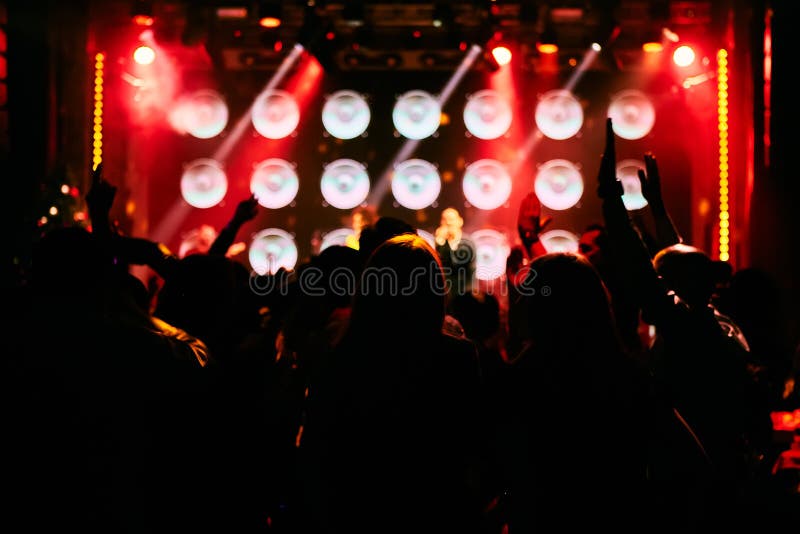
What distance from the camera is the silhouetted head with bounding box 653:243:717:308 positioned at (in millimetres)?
2342

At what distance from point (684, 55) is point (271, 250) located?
5209mm

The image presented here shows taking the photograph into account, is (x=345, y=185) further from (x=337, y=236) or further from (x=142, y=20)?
(x=142, y=20)

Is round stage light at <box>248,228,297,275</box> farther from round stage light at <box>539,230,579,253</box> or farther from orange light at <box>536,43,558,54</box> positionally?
orange light at <box>536,43,558,54</box>

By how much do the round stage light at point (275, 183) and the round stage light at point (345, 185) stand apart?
1.32 feet

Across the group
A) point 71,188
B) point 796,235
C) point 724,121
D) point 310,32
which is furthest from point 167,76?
point 796,235

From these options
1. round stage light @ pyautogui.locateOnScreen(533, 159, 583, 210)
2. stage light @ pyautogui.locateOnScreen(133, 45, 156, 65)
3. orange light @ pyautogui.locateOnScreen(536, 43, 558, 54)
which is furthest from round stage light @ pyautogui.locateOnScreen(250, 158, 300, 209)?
orange light @ pyautogui.locateOnScreen(536, 43, 558, 54)

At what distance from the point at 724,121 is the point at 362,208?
13.8 ft

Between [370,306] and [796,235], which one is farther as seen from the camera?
[796,235]

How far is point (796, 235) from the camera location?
6.97m

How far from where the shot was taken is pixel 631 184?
372 inches

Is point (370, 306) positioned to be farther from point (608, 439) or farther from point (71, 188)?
point (71, 188)

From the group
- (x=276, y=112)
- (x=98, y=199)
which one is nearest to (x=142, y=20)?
(x=276, y=112)

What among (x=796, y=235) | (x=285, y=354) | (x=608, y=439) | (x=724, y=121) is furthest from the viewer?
(x=724, y=121)

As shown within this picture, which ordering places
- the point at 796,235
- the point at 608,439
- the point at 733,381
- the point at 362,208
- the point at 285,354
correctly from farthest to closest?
the point at 362,208, the point at 796,235, the point at 285,354, the point at 733,381, the point at 608,439
